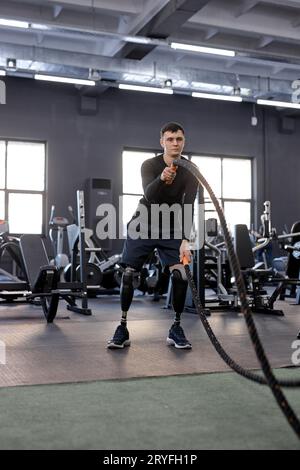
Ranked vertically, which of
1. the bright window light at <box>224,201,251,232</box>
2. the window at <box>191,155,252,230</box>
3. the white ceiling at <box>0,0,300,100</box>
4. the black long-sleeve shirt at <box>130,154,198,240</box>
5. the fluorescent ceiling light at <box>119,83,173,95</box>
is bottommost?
the black long-sleeve shirt at <box>130,154,198,240</box>

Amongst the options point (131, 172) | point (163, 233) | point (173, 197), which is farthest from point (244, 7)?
point (163, 233)

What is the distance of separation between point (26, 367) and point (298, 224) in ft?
14.1

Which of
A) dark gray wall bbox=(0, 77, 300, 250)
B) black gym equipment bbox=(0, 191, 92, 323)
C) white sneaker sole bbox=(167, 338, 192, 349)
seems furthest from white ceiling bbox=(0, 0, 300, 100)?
white sneaker sole bbox=(167, 338, 192, 349)

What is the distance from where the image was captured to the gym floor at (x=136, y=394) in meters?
1.60

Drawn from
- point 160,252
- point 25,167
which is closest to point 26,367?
point 160,252

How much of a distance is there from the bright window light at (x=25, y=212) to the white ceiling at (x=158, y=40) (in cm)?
240

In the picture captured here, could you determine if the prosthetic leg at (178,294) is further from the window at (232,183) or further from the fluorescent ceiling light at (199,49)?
the window at (232,183)

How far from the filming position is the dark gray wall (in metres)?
10.9

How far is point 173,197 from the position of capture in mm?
3248

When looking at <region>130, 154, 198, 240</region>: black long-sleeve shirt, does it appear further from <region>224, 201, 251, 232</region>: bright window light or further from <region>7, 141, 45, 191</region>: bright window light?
<region>224, 201, 251, 232</region>: bright window light

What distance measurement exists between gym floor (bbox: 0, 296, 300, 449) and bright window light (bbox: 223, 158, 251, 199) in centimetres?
847

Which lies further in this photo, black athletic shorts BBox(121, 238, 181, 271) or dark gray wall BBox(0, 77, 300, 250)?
dark gray wall BBox(0, 77, 300, 250)

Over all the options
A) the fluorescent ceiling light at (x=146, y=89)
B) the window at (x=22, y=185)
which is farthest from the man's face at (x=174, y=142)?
the window at (x=22, y=185)

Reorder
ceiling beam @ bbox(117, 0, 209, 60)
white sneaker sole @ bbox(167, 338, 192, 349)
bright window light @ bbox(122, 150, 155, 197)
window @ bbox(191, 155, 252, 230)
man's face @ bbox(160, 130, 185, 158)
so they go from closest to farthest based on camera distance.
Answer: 1. man's face @ bbox(160, 130, 185, 158)
2. white sneaker sole @ bbox(167, 338, 192, 349)
3. ceiling beam @ bbox(117, 0, 209, 60)
4. bright window light @ bbox(122, 150, 155, 197)
5. window @ bbox(191, 155, 252, 230)
